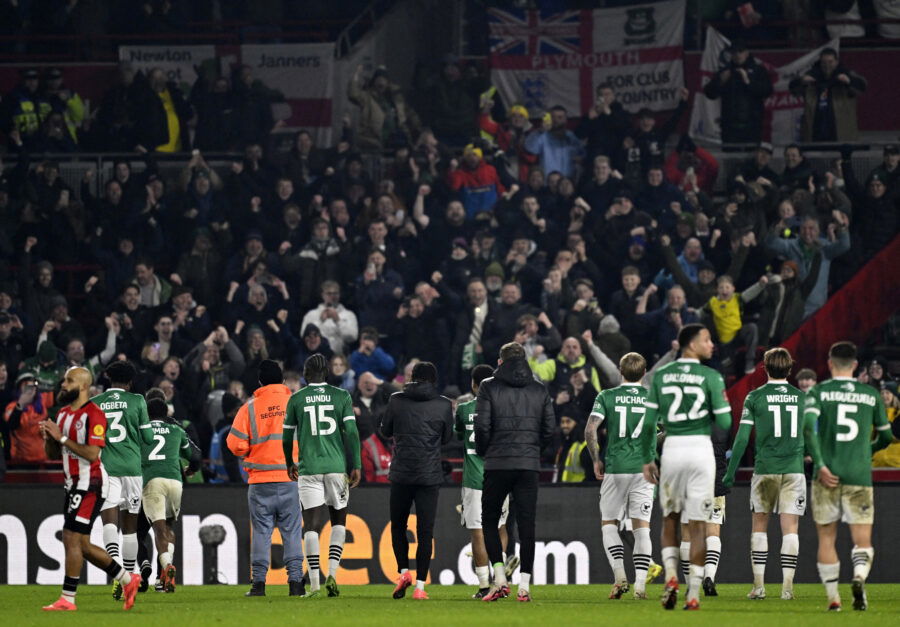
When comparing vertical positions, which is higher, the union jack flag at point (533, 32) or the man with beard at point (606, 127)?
the union jack flag at point (533, 32)

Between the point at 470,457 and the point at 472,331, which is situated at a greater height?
the point at 472,331

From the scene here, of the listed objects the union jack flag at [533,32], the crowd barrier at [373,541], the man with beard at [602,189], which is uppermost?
the union jack flag at [533,32]

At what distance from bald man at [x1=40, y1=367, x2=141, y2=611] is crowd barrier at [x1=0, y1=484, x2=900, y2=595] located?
550 cm

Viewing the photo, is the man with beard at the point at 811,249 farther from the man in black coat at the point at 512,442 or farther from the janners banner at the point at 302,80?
the man in black coat at the point at 512,442

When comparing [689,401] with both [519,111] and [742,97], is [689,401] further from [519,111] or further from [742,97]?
[742,97]

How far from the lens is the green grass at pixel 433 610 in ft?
37.9

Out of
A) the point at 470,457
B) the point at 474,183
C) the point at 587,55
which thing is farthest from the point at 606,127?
the point at 470,457

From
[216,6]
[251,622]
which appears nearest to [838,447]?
[251,622]

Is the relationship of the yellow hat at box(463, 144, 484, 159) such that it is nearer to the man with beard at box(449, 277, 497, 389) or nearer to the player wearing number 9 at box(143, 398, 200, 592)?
the man with beard at box(449, 277, 497, 389)

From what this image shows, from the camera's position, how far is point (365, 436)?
65.3 ft

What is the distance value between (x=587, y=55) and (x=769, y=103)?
3.23m

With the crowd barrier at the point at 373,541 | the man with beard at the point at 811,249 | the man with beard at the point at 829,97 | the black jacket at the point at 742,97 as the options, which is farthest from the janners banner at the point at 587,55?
the crowd barrier at the point at 373,541

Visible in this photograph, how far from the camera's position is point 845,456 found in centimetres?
1242

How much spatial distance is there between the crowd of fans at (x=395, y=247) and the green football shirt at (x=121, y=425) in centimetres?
493
